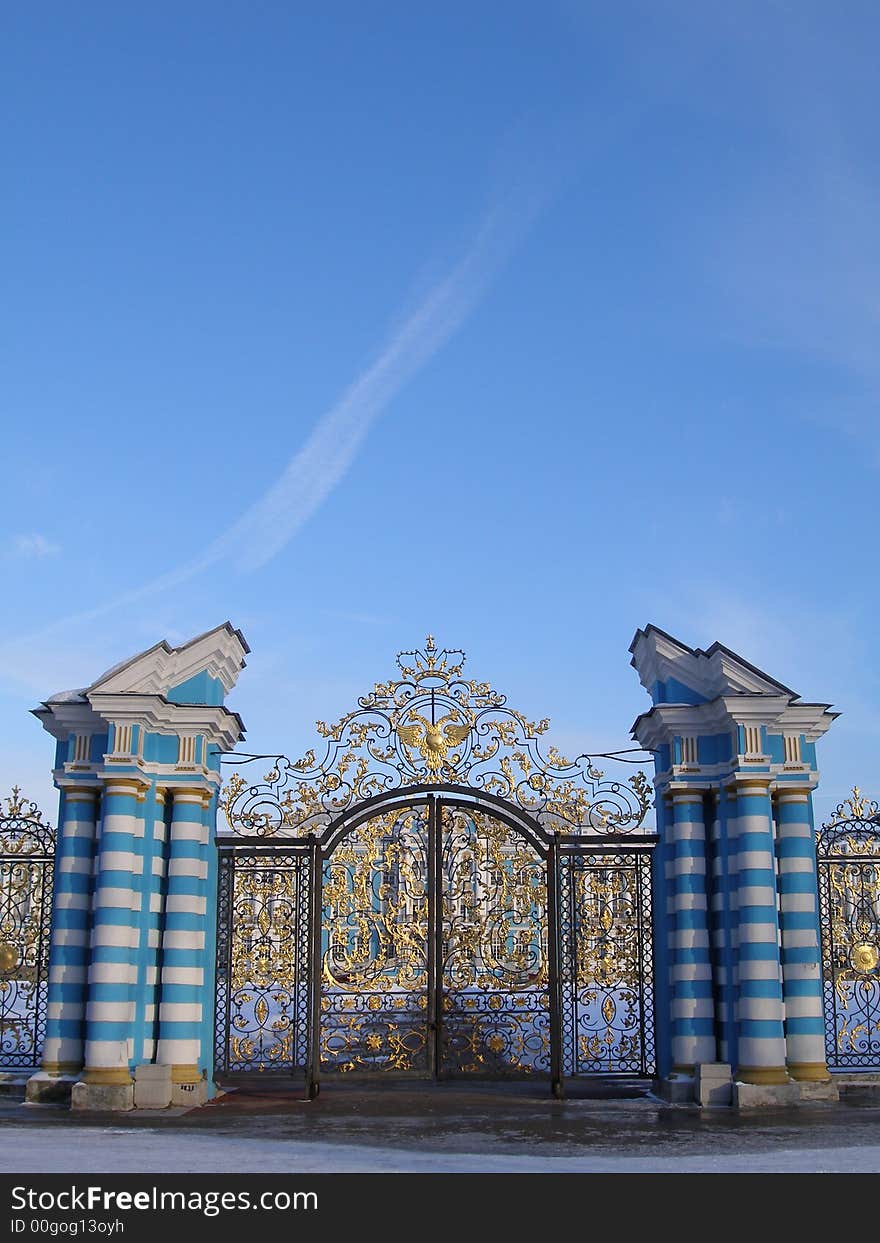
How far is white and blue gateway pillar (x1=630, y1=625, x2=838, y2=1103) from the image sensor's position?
11.3 meters

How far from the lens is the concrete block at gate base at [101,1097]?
10719 millimetres

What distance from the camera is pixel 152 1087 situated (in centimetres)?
1094

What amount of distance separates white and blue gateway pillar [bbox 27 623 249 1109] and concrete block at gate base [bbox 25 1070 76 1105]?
0.01 meters

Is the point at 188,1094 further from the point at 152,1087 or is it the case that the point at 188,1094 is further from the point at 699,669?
the point at 699,669

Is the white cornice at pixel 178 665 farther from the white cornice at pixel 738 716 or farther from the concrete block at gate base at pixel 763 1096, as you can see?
the concrete block at gate base at pixel 763 1096

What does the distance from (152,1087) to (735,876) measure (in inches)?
214

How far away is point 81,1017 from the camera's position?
37.4 ft

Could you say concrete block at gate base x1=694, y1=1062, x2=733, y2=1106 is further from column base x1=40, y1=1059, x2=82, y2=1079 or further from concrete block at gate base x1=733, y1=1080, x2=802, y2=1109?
column base x1=40, y1=1059, x2=82, y2=1079

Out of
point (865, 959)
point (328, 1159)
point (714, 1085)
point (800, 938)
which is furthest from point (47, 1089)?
point (865, 959)

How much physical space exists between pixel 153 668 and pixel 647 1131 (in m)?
5.79

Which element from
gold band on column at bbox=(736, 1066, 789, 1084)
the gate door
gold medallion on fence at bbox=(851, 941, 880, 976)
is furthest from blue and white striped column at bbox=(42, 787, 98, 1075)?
gold medallion on fence at bbox=(851, 941, 880, 976)
